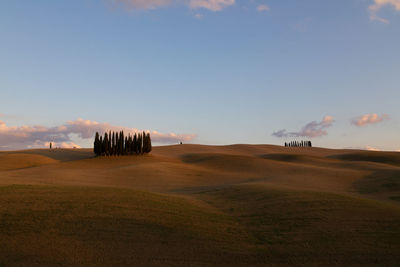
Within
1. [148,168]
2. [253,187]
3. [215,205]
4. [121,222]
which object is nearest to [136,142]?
[148,168]

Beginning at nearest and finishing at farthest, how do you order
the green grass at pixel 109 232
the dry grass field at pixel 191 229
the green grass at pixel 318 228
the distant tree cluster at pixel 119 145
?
the green grass at pixel 109 232 < the dry grass field at pixel 191 229 < the green grass at pixel 318 228 < the distant tree cluster at pixel 119 145

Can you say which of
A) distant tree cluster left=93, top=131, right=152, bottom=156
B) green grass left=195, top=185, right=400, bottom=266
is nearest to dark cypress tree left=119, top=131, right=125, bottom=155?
distant tree cluster left=93, top=131, right=152, bottom=156

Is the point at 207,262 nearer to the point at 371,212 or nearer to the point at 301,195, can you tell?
the point at 371,212

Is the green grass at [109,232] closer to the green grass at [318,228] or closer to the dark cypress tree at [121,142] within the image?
the green grass at [318,228]

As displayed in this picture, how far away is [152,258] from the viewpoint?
983 cm

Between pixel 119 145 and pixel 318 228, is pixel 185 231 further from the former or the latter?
pixel 119 145

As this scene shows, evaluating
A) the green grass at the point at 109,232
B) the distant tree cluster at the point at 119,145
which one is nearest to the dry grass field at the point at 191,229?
the green grass at the point at 109,232

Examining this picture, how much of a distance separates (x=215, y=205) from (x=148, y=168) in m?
22.0

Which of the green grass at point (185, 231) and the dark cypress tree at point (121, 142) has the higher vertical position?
the dark cypress tree at point (121, 142)

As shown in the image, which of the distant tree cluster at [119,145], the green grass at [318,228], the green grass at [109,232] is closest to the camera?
the green grass at [109,232]

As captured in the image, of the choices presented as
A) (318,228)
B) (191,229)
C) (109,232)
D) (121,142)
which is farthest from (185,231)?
(121,142)

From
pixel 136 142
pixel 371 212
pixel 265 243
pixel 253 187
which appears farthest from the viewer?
pixel 136 142

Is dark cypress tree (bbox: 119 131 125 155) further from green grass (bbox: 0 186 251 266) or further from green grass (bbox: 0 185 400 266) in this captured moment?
green grass (bbox: 0 186 251 266)

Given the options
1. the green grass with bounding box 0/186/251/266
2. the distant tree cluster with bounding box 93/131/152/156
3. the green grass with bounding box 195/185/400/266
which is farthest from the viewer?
the distant tree cluster with bounding box 93/131/152/156
